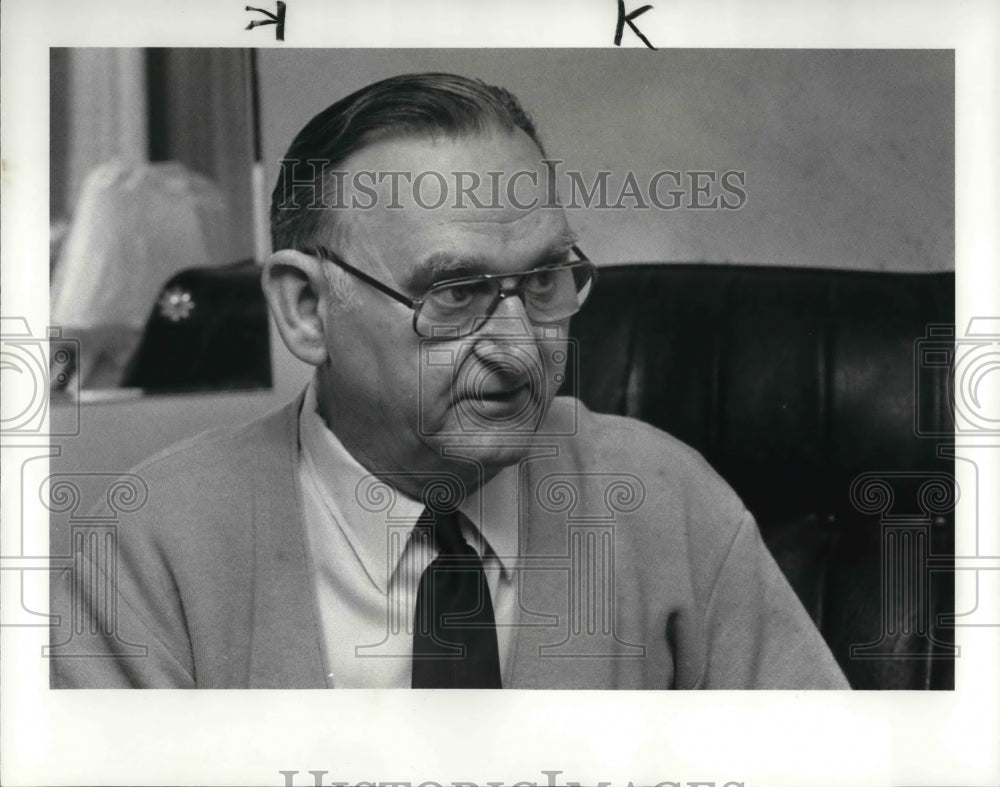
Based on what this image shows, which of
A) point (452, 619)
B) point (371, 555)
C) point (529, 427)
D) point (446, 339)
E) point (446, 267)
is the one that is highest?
point (446, 267)

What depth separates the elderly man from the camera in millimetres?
2051

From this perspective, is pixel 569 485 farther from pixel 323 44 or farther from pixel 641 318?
pixel 323 44

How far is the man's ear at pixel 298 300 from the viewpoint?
6.77 ft

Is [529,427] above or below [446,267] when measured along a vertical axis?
below

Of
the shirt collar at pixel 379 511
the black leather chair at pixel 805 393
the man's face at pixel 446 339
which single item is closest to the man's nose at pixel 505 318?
the man's face at pixel 446 339

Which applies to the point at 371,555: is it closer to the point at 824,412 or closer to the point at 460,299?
the point at 460,299

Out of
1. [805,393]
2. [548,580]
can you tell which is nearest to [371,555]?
[548,580]

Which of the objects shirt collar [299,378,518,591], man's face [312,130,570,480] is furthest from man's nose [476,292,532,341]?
shirt collar [299,378,518,591]

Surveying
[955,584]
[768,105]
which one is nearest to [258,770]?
[955,584]

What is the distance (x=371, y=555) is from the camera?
6.84 ft

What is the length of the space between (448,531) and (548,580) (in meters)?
0.19

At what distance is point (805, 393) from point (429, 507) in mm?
672

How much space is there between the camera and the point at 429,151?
6.72ft

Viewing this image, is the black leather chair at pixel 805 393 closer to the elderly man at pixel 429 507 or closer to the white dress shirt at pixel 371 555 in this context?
the elderly man at pixel 429 507
